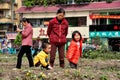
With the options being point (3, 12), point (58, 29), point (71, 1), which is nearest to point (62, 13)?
point (58, 29)

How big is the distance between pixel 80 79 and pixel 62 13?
3544 mm

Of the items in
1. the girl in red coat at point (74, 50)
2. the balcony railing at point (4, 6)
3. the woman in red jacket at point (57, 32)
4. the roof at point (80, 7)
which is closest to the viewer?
the woman in red jacket at point (57, 32)

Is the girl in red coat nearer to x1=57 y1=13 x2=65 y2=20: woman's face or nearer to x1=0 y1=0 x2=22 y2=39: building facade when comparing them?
x1=57 y1=13 x2=65 y2=20: woman's face

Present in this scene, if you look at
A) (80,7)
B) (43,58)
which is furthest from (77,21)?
(43,58)

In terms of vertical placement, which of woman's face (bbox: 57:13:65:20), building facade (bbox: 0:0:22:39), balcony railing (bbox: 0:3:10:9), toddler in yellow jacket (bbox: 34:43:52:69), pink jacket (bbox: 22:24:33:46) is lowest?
building facade (bbox: 0:0:22:39)

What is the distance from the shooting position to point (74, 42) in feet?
40.2

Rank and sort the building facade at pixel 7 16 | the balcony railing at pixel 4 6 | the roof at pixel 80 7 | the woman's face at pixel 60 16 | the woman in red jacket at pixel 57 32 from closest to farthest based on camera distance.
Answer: the woman's face at pixel 60 16 < the woman in red jacket at pixel 57 32 < the roof at pixel 80 7 < the building facade at pixel 7 16 < the balcony railing at pixel 4 6

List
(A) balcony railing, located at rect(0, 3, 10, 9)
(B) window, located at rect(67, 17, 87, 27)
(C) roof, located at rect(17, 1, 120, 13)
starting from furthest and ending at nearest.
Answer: (A) balcony railing, located at rect(0, 3, 10, 9), (B) window, located at rect(67, 17, 87, 27), (C) roof, located at rect(17, 1, 120, 13)

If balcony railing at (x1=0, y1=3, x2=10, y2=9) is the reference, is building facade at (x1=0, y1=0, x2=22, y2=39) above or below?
below

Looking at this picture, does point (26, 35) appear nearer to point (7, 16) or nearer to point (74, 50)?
point (74, 50)

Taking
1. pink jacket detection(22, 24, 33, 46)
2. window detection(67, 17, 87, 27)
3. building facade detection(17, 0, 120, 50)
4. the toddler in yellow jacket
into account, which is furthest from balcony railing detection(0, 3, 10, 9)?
the toddler in yellow jacket

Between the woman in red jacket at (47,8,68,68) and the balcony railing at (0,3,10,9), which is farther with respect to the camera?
the balcony railing at (0,3,10,9)

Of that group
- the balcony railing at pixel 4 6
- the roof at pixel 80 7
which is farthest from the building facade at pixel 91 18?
the balcony railing at pixel 4 6

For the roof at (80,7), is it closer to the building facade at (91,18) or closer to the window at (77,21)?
the building facade at (91,18)
